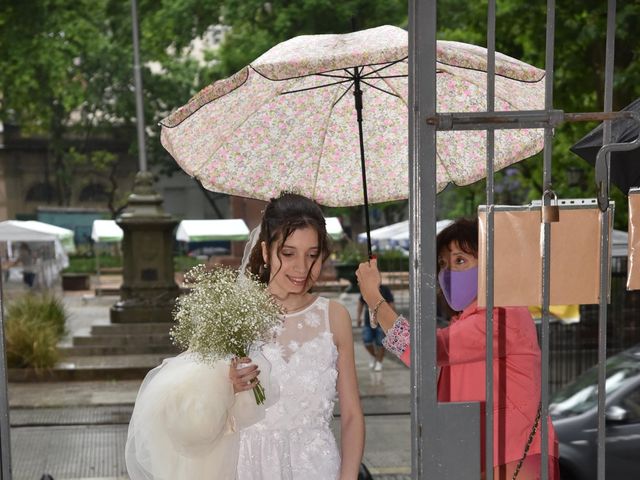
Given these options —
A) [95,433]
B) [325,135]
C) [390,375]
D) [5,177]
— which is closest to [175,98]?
[5,177]

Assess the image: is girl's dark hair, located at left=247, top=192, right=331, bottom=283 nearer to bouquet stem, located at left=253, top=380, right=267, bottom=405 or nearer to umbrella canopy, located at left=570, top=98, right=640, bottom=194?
bouquet stem, located at left=253, top=380, right=267, bottom=405

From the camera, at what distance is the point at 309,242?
123 inches

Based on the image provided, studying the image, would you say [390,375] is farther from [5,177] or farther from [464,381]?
[5,177]

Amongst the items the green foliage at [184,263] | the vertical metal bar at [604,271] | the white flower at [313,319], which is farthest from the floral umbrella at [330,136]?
the green foliage at [184,263]

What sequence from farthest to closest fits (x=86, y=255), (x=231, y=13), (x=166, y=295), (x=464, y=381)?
(x=86, y=255) < (x=231, y=13) < (x=166, y=295) < (x=464, y=381)

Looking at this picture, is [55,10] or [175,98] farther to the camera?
[175,98]

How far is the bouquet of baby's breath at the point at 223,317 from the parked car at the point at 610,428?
4.14m

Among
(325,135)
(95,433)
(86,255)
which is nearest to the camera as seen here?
(325,135)

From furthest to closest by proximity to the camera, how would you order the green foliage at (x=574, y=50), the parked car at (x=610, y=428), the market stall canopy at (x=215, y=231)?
the market stall canopy at (x=215, y=231)
the green foliage at (x=574, y=50)
the parked car at (x=610, y=428)

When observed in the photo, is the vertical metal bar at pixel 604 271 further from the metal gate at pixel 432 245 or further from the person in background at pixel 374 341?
the person in background at pixel 374 341

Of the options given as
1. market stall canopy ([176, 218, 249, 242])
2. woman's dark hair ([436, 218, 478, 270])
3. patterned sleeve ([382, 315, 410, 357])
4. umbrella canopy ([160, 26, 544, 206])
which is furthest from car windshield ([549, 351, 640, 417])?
market stall canopy ([176, 218, 249, 242])

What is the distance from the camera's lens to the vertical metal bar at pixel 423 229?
2217 millimetres

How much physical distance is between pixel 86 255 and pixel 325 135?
132 feet

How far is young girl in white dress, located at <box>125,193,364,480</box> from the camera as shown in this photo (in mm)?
2822
